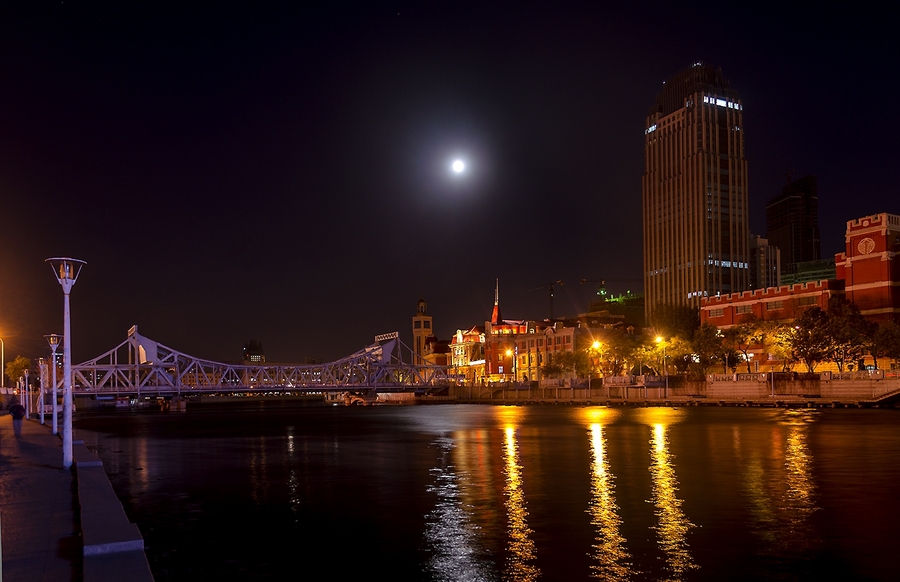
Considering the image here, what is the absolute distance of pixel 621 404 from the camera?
116125mm

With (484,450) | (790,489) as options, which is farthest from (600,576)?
(484,450)

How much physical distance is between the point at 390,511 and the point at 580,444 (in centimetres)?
2362

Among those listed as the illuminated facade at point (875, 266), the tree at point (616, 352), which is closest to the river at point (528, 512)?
the illuminated facade at point (875, 266)

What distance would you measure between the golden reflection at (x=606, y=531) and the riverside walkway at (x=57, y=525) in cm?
762

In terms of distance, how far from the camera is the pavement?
12344mm

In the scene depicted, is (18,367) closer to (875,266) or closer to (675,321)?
(675,321)

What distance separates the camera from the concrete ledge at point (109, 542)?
456 inches

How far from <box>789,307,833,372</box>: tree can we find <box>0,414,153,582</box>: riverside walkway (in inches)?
3297

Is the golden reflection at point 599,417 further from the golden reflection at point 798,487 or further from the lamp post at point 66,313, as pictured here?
the lamp post at point 66,313

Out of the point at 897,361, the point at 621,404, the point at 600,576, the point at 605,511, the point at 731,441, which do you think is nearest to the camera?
the point at 600,576

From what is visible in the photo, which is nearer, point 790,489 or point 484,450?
point 790,489

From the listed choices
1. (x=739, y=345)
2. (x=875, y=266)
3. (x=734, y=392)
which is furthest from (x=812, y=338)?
(x=739, y=345)

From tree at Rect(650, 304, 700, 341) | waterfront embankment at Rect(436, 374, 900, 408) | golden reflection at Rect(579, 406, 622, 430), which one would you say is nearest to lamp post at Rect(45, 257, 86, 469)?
golden reflection at Rect(579, 406, 622, 430)

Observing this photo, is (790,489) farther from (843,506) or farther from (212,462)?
(212,462)
